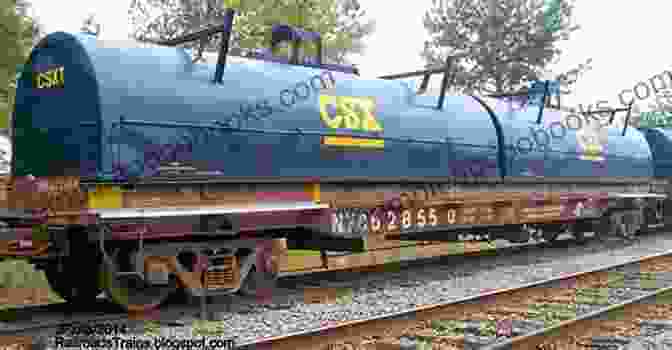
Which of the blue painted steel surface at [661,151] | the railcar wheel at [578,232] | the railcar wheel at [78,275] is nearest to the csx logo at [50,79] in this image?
the railcar wheel at [78,275]

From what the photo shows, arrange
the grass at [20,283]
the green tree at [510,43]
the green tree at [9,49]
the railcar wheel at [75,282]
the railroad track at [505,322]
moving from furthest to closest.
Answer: the green tree at [510,43], the green tree at [9,49], the grass at [20,283], the railcar wheel at [75,282], the railroad track at [505,322]

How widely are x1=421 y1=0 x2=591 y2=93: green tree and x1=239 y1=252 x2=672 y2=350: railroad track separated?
23305 millimetres

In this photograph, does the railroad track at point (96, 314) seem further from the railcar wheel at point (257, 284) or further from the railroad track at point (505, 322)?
the railroad track at point (505, 322)

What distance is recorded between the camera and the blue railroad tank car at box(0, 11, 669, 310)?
7.78 m

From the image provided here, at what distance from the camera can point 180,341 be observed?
6.74m

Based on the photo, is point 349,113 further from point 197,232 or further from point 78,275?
point 78,275

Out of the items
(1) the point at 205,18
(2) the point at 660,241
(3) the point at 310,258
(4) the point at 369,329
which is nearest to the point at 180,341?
(4) the point at 369,329

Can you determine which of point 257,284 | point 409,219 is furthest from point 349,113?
point 257,284

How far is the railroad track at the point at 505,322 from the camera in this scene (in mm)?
6656

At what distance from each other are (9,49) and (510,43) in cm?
2632

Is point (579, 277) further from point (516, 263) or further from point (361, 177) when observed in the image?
point (361, 177)

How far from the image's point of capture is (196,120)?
8.40 m

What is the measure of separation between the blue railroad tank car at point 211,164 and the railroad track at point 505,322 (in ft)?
7.27

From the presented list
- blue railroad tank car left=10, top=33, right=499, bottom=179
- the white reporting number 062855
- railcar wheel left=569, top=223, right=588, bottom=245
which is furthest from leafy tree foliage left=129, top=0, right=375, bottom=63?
railcar wheel left=569, top=223, right=588, bottom=245
